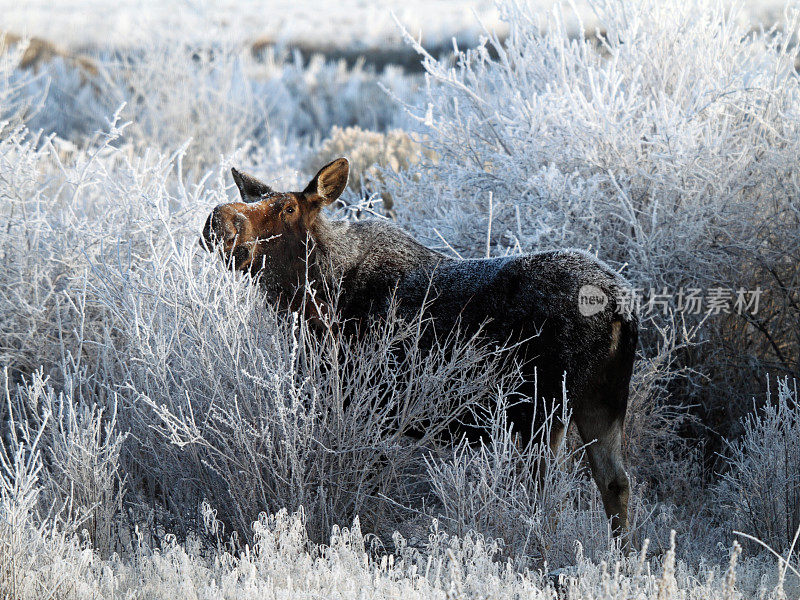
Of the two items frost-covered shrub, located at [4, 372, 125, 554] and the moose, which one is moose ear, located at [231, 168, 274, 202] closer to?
the moose

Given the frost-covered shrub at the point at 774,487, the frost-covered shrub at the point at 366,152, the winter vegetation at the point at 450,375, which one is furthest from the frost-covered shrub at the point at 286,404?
the frost-covered shrub at the point at 366,152

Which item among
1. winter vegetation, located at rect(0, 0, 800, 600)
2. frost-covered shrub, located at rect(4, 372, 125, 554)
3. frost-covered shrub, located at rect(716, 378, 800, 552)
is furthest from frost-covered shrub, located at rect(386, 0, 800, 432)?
→ frost-covered shrub, located at rect(4, 372, 125, 554)

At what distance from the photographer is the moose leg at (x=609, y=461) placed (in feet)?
13.5

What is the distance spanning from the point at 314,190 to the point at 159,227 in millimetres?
1726

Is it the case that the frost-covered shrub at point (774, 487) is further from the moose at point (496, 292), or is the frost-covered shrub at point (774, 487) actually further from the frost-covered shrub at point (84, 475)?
the frost-covered shrub at point (84, 475)

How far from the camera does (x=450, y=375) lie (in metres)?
4.07

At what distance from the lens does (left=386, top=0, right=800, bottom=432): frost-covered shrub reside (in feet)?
18.7

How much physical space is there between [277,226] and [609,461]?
6.54 ft

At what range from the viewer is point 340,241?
461 cm

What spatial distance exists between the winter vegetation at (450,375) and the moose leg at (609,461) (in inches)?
4.7

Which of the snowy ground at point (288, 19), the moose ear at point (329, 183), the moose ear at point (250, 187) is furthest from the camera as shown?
the snowy ground at point (288, 19)

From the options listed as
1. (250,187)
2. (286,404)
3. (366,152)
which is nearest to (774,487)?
(286,404)

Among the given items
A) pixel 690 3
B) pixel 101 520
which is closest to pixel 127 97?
pixel 690 3

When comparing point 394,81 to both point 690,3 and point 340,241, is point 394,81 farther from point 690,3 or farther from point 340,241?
point 340,241
